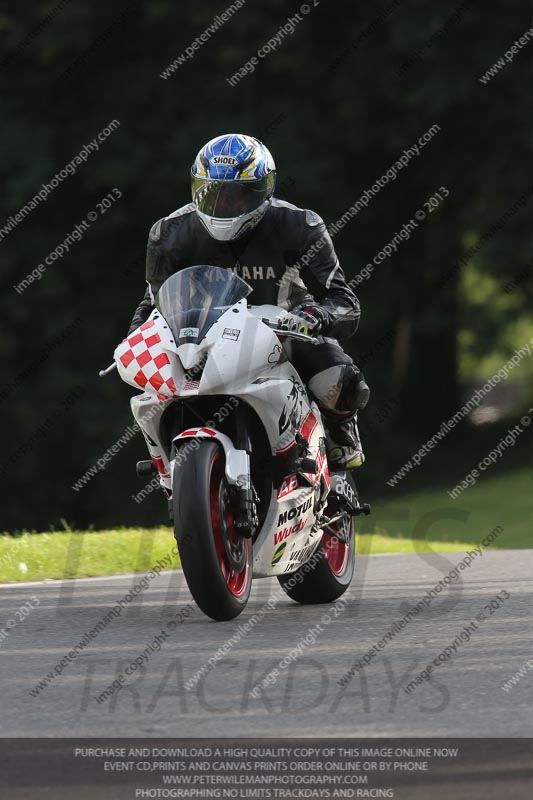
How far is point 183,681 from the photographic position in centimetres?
526

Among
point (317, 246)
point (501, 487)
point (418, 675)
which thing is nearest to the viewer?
point (418, 675)

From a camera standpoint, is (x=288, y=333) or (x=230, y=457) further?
(x=288, y=333)

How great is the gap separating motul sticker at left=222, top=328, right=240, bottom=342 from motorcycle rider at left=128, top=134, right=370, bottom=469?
41 centimetres

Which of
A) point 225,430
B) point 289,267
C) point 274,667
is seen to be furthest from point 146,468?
point 274,667

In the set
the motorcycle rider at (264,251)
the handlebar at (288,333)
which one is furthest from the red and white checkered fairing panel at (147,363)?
the handlebar at (288,333)

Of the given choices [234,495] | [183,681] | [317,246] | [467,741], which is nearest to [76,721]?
[183,681]

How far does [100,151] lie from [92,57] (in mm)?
1606

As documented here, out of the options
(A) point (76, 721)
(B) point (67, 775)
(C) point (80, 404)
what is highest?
(B) point (67, 775)

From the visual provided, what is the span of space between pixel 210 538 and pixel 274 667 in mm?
779

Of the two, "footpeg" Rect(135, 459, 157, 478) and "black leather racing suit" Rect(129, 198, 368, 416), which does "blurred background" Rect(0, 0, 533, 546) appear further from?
"footpeg" Rect(135, 459, 157, 478)

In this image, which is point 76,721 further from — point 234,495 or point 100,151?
point 100,151

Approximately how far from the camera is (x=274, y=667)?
217 inches

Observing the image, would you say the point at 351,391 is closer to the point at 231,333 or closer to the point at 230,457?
the point at 231,333

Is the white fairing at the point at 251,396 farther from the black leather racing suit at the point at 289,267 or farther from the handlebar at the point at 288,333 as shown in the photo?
the black leather racing suit at the point at 289,267
